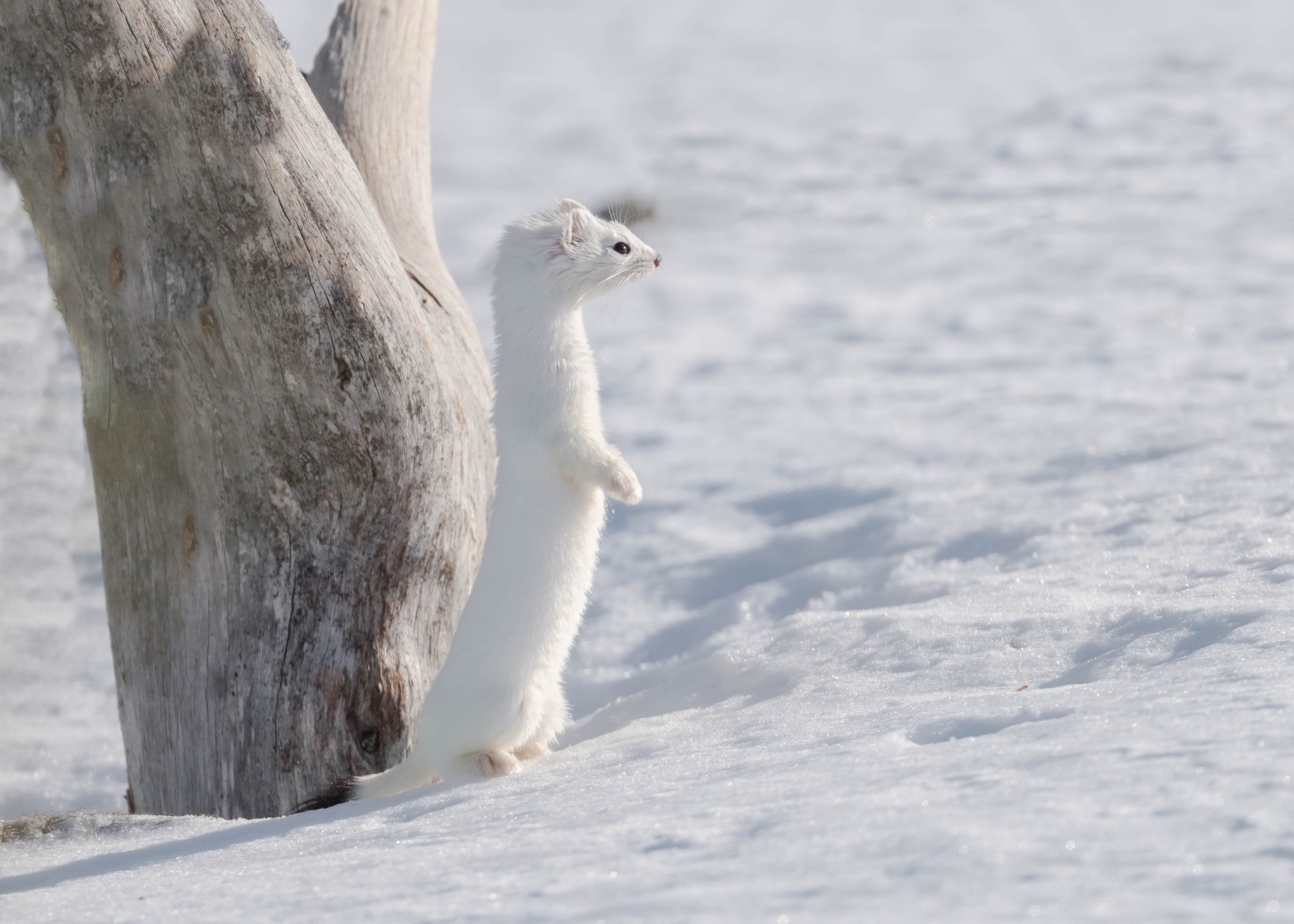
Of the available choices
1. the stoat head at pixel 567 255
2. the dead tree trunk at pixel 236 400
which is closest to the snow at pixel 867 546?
the dead tree trunk at pixel 236 400

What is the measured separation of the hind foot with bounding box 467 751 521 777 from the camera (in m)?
2.50

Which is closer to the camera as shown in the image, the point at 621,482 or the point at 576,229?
the point at 621,482

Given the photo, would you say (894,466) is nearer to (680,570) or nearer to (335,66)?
(680,570)

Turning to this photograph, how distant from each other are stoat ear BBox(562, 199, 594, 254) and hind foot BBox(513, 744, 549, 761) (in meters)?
1.17

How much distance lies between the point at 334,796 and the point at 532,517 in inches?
31.0

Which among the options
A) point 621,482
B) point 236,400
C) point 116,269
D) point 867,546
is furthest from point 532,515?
point 867,546

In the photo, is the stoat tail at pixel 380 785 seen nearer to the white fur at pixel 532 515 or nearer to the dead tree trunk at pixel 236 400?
the white fur at pixel 532 515

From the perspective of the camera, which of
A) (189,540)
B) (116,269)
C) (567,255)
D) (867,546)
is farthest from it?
(867,546)

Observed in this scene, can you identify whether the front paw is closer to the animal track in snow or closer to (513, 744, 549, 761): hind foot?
(513, 744, 549, 761): hind foot

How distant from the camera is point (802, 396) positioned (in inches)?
257

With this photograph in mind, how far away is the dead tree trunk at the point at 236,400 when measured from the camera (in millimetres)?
2740

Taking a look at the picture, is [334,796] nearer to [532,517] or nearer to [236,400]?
[532,517]

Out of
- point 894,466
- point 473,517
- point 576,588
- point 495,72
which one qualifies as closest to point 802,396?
point 894,466

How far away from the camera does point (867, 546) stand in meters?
4.59
